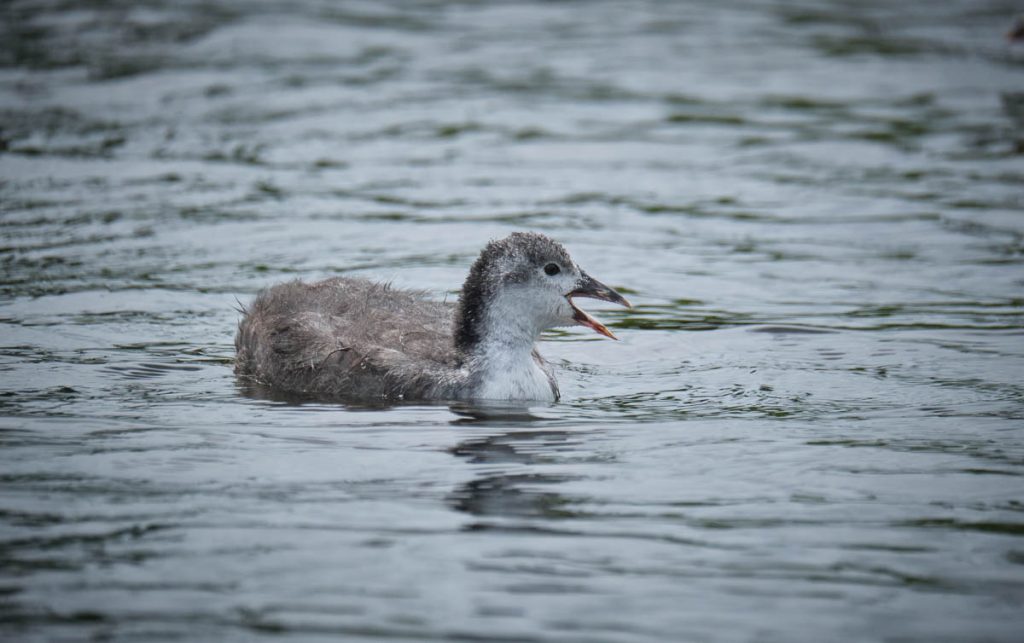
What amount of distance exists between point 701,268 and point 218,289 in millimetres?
4358

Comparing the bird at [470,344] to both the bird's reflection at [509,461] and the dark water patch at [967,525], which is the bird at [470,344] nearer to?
the bird's reflection at [509,461]

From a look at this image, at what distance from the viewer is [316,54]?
2527 centimetres

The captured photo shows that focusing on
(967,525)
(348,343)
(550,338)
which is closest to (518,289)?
(348,343)

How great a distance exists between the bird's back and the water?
12.6 inches

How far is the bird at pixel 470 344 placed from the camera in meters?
10.7

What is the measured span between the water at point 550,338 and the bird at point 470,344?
32cm

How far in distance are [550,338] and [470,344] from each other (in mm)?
2455

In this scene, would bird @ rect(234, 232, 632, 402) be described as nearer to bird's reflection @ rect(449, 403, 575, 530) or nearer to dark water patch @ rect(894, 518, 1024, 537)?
bird's reflection @ rect(449, 403, 575, 530)

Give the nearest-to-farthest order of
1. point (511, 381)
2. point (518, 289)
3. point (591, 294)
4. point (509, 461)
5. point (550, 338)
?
point (509, 461) < point (511, 381) < point (518, 289) < point (591, 294) < point (550, 338)

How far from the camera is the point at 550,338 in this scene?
518 inches

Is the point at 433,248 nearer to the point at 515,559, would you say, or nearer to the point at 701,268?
the point at 701,268

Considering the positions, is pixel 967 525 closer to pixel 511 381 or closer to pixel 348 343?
pixel 511 381

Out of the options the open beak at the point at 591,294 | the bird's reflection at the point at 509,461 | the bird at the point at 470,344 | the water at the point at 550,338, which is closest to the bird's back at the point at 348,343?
the bird at the point at 470,344

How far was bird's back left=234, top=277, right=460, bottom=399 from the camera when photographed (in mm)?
10711
